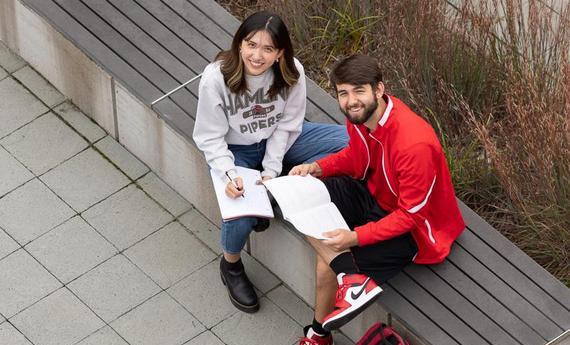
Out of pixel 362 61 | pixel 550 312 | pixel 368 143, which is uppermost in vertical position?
pixel 362 61

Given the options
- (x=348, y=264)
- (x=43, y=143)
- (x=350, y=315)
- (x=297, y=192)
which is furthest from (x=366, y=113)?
(x=43, y=143)

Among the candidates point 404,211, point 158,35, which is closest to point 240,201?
point 404,211

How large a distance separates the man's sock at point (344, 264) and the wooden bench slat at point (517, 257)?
28.8 inches

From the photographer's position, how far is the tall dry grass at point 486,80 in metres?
7.44

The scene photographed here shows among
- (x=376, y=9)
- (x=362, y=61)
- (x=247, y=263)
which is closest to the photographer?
(x=362, y=61)

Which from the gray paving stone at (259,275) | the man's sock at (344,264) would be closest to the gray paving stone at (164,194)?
the gray paving stone at (259,275)

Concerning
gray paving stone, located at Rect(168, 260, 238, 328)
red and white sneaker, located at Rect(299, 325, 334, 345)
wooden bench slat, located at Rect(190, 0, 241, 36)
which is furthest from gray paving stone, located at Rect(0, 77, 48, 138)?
red and white sneaker, located at Rect(299, 325, 334, 345)

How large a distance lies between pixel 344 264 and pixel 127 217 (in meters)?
1.59

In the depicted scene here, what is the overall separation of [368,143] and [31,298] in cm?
198

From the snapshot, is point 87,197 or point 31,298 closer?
point 31,298

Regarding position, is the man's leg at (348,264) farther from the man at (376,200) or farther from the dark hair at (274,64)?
the dark hair at (274,64)

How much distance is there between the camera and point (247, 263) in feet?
25.8

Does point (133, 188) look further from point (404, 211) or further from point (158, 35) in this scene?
point (404, 211)

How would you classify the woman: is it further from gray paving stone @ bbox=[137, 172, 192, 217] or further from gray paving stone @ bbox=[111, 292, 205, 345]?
gray paving stone @ bbox=[137, 172, 192, 217]
